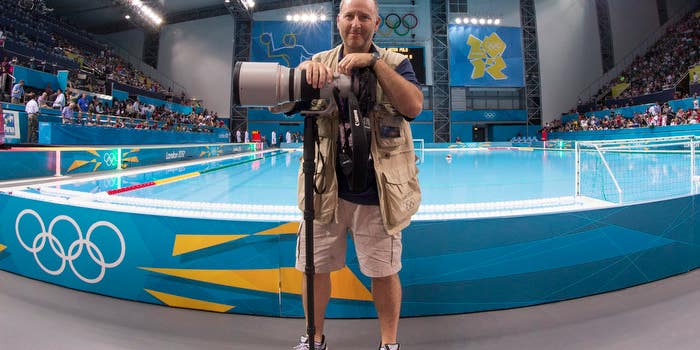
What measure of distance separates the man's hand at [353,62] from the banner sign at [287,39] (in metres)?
21.7

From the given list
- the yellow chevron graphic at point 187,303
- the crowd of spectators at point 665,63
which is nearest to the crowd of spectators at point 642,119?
the crowd of spectators at point 665,63

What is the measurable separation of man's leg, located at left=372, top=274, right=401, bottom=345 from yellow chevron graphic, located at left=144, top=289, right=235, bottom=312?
2.89 ft

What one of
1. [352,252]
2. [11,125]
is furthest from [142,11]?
[352,252]

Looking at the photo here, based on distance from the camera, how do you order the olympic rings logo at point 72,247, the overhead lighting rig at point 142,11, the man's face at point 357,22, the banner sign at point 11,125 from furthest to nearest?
the overhead lighting rig at point 142,11, the banner sign at point 11,125, the olympic rings logo at point 72,247, the man's face at point 357,22

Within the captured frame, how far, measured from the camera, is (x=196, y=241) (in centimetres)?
167

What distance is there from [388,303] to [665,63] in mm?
26456

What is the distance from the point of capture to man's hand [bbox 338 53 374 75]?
98 centimetres

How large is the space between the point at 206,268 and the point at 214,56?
77.4ft

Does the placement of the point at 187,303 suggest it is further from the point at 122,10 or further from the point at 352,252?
the point at 122,10

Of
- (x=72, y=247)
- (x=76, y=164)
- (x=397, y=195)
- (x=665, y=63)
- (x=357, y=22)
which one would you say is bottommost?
(x=72, y=247)

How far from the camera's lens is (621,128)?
1620cm

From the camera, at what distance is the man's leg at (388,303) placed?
47.1 inches

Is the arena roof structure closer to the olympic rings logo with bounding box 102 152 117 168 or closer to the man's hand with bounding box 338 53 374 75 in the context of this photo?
the olympic rings logo with bounding box 102 152 117 168

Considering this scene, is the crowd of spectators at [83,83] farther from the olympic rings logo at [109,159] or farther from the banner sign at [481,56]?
the banner sign at [481,56]
